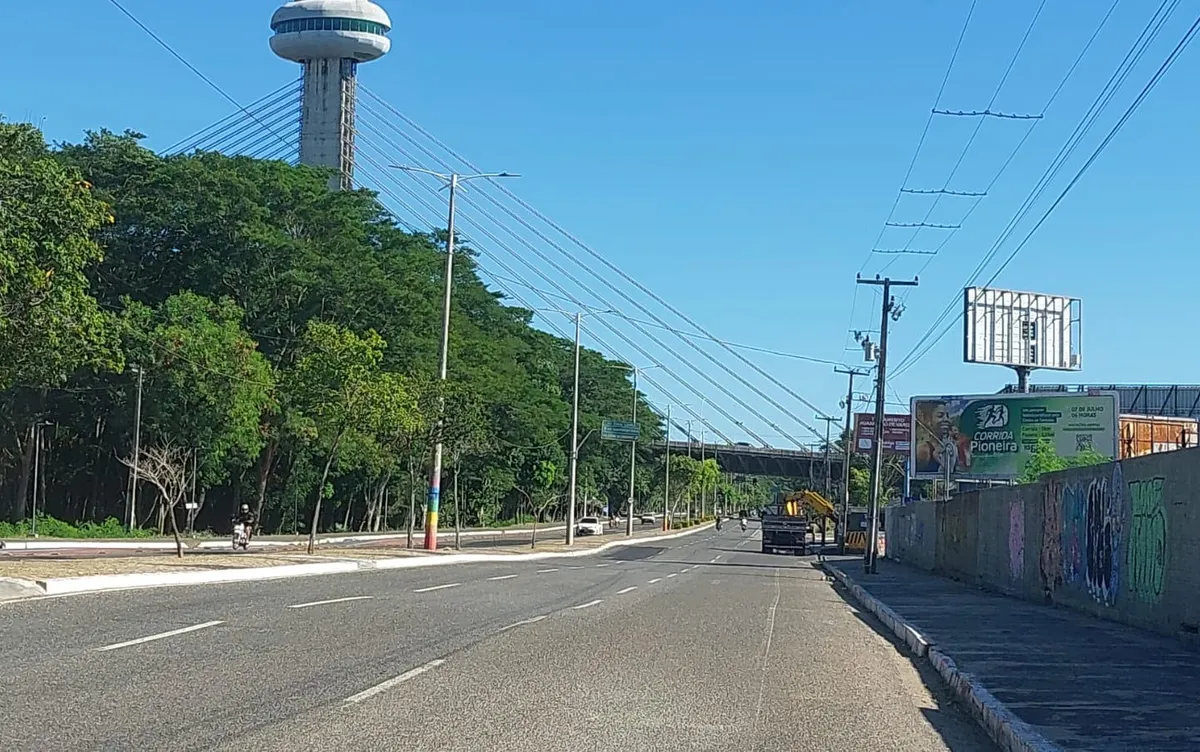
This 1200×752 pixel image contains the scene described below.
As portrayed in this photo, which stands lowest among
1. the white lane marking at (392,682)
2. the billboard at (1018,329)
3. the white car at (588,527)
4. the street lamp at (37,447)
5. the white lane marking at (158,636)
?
the white car at (588,527)

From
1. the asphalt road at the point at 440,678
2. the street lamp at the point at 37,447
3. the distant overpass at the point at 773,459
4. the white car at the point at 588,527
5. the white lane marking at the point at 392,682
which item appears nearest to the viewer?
the asphalt road at the point at 440,678

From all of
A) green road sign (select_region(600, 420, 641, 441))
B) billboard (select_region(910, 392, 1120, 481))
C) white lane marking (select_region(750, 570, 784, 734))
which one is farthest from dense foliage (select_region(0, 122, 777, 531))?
billboard (select_region(910, 392, 1120, 481))

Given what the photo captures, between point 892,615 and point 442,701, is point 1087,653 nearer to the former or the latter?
point 892,615

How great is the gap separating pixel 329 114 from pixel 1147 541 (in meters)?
94.7

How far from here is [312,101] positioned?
10794 cm

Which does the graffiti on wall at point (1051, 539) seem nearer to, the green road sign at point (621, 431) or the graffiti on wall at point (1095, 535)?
the graffiti on wall at point (1095, 535)

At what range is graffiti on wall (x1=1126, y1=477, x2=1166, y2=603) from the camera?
764 inches

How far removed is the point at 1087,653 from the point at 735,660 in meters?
4.45

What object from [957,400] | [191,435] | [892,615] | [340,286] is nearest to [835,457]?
[957,400]

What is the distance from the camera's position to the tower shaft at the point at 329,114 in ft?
334

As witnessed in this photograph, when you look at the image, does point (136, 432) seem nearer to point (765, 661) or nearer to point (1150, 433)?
point (765, 661)

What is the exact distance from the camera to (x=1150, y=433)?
7481 cm

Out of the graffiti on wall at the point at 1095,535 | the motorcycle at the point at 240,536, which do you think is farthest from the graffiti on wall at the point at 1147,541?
the motorcycle at the point at 240,536

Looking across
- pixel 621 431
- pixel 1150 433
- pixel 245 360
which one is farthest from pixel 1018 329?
pixel 245 360
